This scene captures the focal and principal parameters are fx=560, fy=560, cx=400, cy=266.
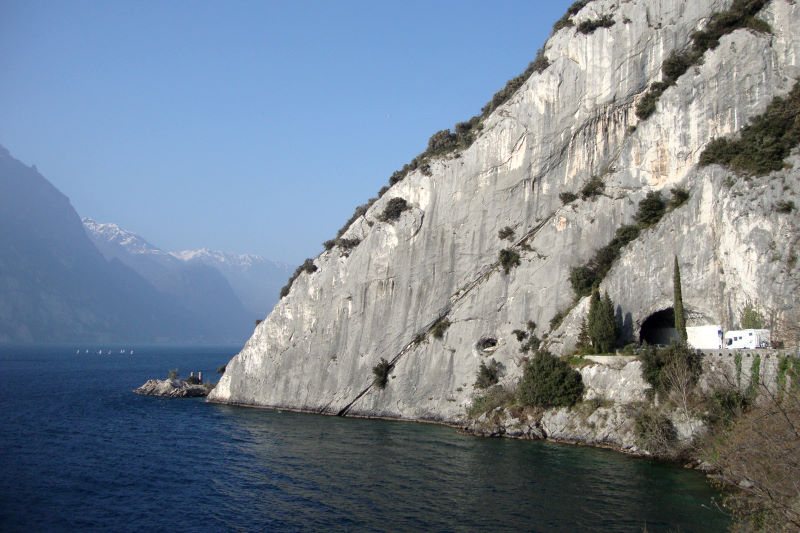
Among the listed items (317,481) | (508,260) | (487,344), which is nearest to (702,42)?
(508,260)

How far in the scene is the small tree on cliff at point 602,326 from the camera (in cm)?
3654

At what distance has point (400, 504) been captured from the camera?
2294 centimetres

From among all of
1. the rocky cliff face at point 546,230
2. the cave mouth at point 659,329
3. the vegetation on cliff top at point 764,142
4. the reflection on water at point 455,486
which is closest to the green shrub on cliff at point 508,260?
the rocky cliff face at point 546,230

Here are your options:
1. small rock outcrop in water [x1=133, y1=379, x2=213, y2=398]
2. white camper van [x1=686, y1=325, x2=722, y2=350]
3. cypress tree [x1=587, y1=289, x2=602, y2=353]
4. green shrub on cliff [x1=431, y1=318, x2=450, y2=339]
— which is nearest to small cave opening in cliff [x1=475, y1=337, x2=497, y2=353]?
green shrub on cliff [x1=431, y1=318, x2=450, y2=339]

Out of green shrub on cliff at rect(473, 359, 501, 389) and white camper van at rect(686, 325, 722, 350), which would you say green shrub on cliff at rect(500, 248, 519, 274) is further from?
white camper van at rect(686, 325, 722, 350)

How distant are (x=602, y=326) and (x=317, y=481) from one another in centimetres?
2095

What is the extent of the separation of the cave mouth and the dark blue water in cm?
1223

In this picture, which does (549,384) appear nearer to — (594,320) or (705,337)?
(594,320)

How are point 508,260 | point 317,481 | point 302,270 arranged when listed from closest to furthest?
point 317,481 < point 508,260 < point 302,270

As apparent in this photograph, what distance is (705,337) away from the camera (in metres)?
34.3

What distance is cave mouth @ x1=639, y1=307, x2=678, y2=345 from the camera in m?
39.3

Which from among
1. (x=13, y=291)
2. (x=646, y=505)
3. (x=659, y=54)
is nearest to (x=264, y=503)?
(x=646, y=505)

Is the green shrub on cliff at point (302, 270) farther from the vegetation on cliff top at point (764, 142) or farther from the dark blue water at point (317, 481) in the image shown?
the vegetation on cliff top at point (764, 142)

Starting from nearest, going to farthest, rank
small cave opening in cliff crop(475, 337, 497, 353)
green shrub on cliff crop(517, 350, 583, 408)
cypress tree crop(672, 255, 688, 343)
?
cypress tree crop(672, 255, 688, 343), green shrub on cliff crop(517, 350, 583, 408), small cave opening in cliff crop(475, 337, 497, 353)
